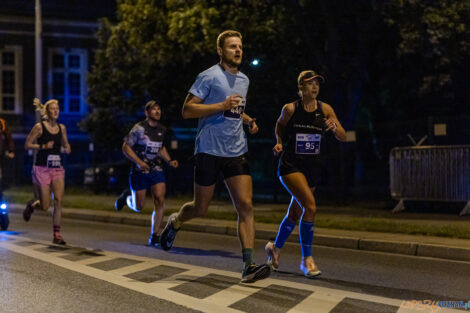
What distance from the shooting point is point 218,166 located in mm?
6297

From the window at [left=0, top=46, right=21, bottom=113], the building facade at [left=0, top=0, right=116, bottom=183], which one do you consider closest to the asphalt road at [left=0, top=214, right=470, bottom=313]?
the building facade at [left=0, top=0, right=116, bottom=183]

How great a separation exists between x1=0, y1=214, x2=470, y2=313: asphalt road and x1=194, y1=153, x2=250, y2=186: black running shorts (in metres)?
1.04

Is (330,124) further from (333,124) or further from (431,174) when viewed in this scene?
(431,174)

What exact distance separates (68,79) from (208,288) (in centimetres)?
3024

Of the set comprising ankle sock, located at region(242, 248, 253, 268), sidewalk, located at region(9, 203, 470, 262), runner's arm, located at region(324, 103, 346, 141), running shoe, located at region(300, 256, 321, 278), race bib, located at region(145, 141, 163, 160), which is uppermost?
runner's arm, located at region(324, 103, 346, 141)

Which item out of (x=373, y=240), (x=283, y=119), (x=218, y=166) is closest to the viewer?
(x=218, y=166)

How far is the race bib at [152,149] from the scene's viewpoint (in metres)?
9.11

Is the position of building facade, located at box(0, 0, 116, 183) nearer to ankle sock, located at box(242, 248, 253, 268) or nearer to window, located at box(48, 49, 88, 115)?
window, located at box(48, 49, 88, 115)

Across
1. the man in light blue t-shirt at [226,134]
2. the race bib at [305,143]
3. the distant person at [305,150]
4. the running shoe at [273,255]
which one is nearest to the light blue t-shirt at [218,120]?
the man in light blue t-shirt at [226,134]

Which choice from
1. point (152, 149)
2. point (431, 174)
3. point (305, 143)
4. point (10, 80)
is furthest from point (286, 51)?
point (10, 80)

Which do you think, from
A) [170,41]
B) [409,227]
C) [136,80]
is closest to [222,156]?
[409,227]

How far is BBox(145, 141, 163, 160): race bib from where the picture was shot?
911cm

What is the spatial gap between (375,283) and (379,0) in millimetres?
10595

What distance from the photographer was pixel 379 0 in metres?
15.7
